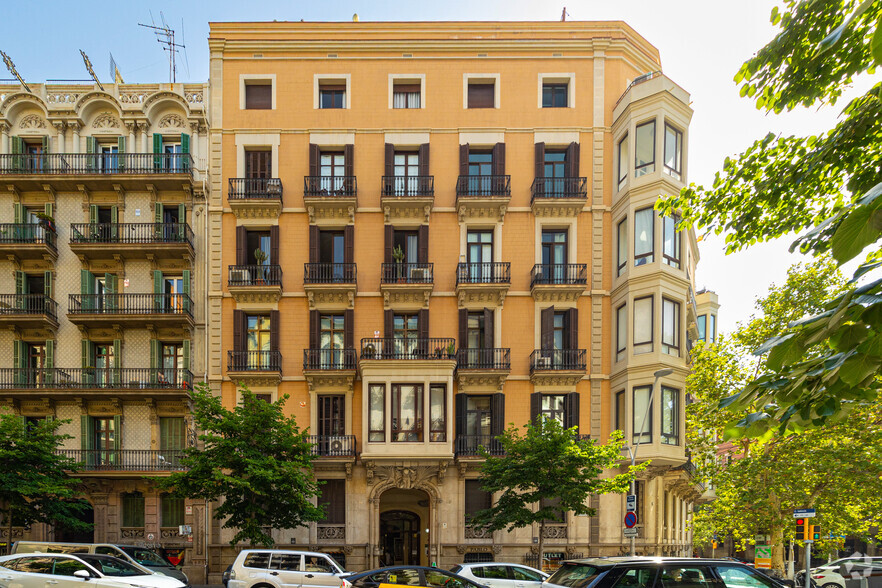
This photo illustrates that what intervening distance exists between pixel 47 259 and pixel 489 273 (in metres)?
20.1

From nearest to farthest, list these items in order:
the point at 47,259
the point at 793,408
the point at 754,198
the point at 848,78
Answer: the point at 793,408, the point at 848,78, the point at 754,198, the point at 47,259

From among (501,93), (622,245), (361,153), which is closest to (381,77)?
(361,153)

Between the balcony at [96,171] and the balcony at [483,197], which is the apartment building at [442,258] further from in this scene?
the balcony at [96,171]

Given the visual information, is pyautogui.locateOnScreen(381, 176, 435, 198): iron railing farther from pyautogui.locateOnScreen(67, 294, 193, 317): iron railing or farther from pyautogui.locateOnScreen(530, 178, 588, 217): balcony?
pyautogui.locateOnScreen(67, 294, 193, 317): iron railing

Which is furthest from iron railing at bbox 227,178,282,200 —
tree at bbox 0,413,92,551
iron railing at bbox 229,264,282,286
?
tree at bbox 0,413,92,551

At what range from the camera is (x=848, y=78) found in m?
6.24

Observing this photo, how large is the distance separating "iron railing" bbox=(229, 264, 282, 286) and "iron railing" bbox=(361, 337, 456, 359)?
16.2ft

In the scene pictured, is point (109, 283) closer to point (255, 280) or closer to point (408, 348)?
point (255, 280)

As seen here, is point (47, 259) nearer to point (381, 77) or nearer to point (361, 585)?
point (381, 77)

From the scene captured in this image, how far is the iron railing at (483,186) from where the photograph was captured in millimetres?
29031

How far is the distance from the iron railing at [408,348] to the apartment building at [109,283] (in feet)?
25.6

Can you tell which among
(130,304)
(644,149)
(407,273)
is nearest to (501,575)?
(407,273)

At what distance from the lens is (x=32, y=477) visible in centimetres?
2425

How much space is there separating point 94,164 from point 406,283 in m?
15.5
